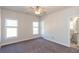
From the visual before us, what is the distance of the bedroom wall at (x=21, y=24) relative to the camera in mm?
1411

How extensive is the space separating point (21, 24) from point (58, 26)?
74 centimetres

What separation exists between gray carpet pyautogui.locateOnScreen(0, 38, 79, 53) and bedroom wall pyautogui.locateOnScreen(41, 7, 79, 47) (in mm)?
117

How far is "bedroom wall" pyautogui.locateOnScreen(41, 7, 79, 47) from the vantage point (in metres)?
1.52

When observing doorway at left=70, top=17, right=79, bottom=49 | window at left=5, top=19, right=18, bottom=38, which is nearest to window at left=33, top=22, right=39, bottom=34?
window at left=5, top=19, right=18, bottom=38

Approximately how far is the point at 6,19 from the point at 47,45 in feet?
2.93

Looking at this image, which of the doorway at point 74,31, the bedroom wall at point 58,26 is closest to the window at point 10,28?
the bedroom wall at point 58,26

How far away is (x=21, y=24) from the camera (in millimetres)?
1571

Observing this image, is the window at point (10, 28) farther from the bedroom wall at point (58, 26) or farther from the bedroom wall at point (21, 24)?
the bedroom wall at point (58, 26)

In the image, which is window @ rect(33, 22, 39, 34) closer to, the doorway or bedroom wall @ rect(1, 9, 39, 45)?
bedroom wall @ rect(1, 9, 39, 45)

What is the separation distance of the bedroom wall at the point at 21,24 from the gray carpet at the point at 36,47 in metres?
0.10

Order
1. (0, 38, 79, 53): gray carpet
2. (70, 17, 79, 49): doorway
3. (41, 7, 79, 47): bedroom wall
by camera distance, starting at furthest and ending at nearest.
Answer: (70, 17, 79, 49): doorway, (41, 7, 79, 47): bedroom wall, (0, 38, 79, 53): gray carpet
